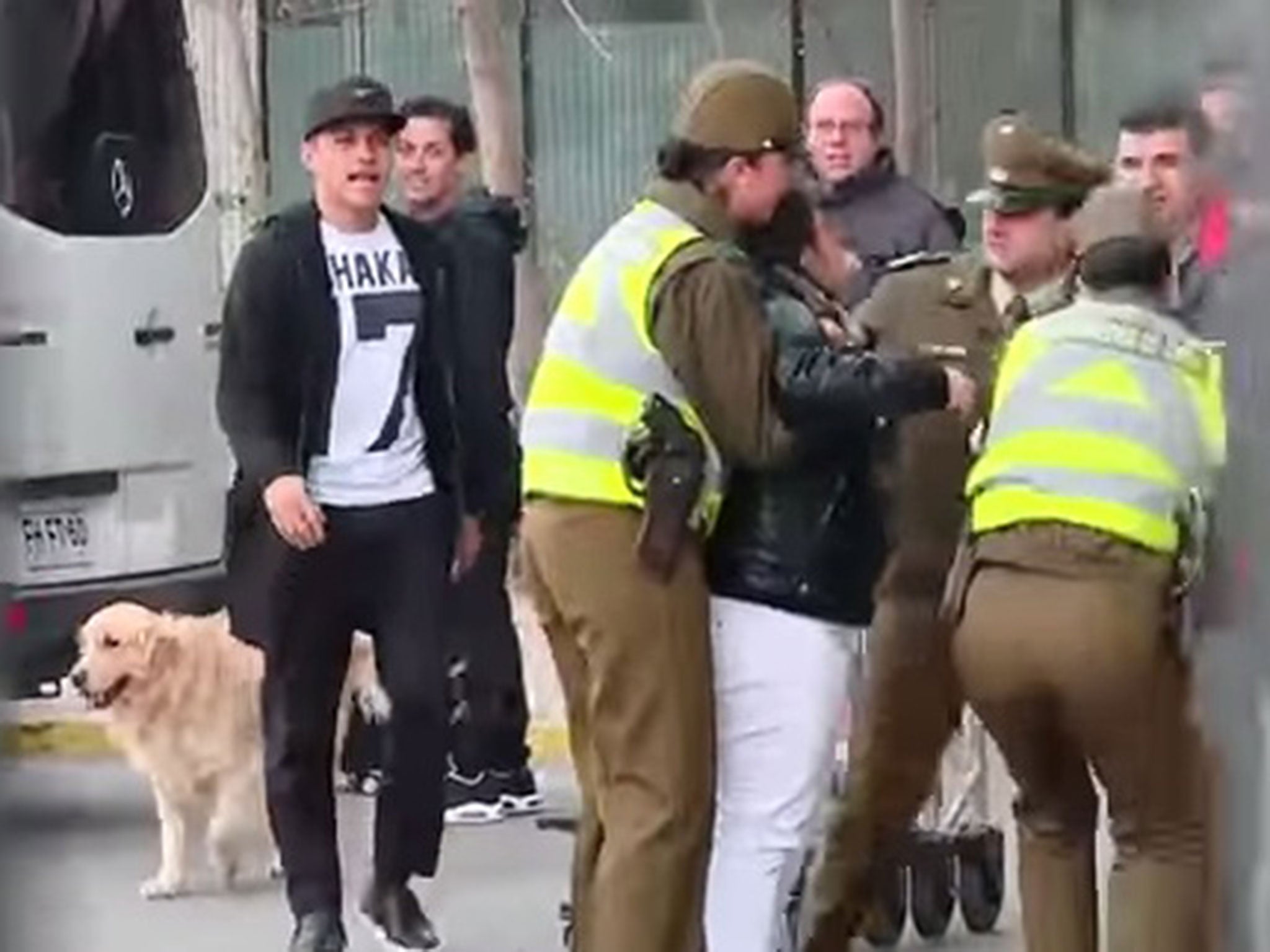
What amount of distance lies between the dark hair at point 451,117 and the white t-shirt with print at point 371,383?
1.15 metres

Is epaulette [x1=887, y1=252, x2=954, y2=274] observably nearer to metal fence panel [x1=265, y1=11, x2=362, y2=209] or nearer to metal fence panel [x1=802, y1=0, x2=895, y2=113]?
metal fence panel [x1=802, y1=0, x2=895, y2=113]

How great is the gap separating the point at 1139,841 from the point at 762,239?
1.23 metres

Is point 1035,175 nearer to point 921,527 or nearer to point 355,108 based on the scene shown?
point 921,527

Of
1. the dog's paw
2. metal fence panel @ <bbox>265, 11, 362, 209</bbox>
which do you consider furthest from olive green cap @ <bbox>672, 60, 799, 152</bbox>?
metal fence panel @ <bbox>265, 11, 362, 209</bbox>

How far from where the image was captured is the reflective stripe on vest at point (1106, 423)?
19.8 feet

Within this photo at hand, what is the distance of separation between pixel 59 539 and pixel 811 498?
4.46 m

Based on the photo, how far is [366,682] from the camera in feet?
32.3

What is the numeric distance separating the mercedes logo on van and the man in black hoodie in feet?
4.58

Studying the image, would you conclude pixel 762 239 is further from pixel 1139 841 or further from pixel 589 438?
pixel 1139 841

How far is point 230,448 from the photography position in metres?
8.44

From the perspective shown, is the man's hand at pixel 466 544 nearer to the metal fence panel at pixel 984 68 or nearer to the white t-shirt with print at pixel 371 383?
the white t-shirt with print at pixel 371 383

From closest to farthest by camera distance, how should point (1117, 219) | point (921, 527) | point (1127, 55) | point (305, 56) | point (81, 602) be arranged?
point (1127, 55) → point (1117, 219) → point (921, 527) → point (81, 602) → point (305, 56)

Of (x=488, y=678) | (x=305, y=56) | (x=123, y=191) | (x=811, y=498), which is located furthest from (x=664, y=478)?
(x=305, y=56)

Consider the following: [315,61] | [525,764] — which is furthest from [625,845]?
[315,61]
